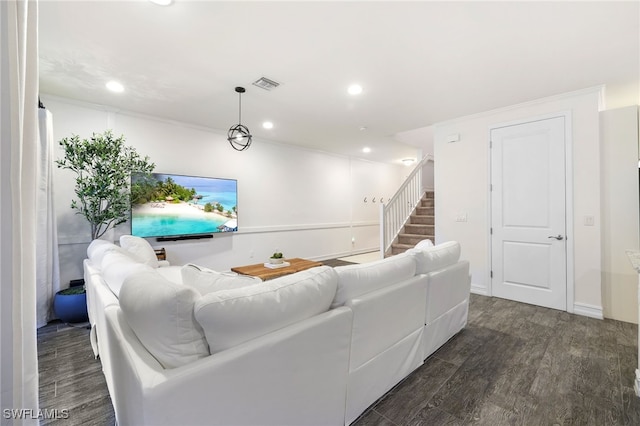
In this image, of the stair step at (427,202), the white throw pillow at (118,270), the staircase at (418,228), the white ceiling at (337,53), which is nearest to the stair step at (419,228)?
the staircase at (418,228)

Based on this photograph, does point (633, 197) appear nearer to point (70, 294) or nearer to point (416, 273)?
point (416, 273)

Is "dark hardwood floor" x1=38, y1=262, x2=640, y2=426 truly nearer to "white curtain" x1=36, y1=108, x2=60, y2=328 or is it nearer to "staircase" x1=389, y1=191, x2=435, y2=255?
"white curtain" x1=36, y1=108, x2=60, y2=328

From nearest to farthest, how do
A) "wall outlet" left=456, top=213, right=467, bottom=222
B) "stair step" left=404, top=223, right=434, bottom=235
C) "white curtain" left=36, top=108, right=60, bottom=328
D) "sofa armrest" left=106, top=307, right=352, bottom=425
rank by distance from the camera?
"sofa armrest" left=106, top=307, right=352, bottom=425, "white curtain" left=36, top=108, right=60, bottom=328, "wall outlet" left=456, top=213, right=467, bottom=222, "stair step" left=404, top=223, right=434, bottom=235

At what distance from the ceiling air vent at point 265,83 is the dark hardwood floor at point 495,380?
2.91m

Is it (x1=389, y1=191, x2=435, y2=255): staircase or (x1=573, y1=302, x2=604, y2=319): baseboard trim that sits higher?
(x1=389, y1=191, x2=435, y2=255): staircase

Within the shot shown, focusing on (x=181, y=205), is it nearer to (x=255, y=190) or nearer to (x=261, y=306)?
(x=255, y=190)

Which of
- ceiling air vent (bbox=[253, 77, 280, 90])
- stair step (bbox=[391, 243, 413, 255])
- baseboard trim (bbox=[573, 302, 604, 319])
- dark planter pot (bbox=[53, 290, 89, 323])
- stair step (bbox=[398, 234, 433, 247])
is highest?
ceiling air vent (bbox=[253, 77, 280, 90])

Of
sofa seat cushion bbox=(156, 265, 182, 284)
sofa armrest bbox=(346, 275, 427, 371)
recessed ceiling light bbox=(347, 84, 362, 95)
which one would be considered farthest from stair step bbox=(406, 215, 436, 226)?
sofa seat cushion bbox=(156, 265, 182, 284)

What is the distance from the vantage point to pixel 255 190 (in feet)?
17.6

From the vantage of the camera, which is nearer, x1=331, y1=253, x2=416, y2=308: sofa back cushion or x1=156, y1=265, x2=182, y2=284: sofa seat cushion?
x1=331, y1=253, x2=416, y2=308: sofa back cushion

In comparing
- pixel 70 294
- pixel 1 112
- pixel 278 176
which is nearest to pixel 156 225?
pixel 70 294

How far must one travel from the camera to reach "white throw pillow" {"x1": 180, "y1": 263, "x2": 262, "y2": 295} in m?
1.40

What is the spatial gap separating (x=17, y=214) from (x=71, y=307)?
8.48 feet

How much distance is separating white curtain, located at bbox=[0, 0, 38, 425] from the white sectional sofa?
284 millimetres
